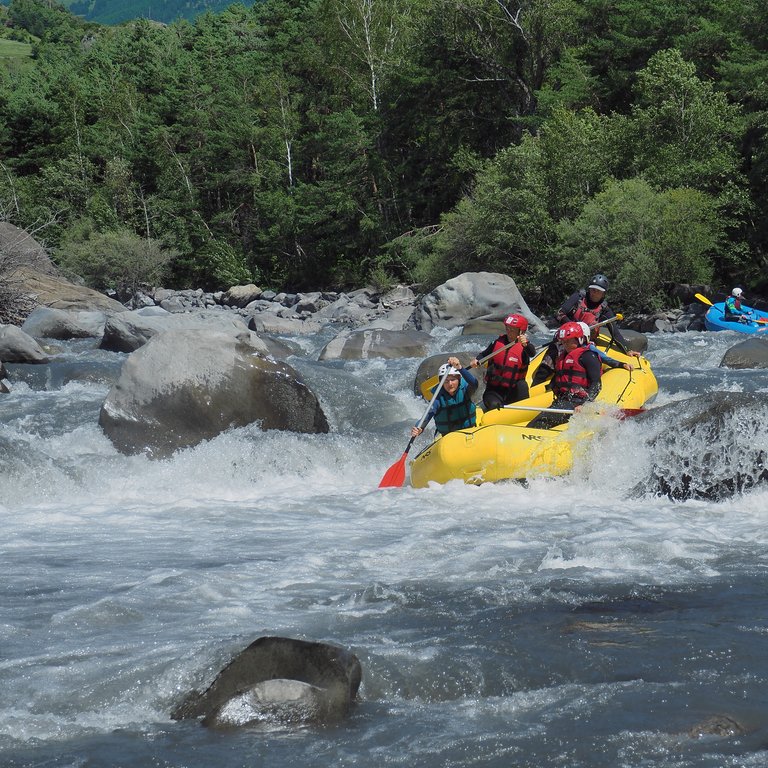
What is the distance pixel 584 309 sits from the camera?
10.1 m

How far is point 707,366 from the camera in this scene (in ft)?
43.6

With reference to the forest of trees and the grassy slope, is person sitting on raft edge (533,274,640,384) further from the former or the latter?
the grassy slope

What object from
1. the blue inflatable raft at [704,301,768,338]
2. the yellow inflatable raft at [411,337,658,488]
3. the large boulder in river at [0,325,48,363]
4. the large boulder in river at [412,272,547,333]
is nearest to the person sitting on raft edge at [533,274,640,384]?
the yellow inflatable raft at [411,337,658,488]

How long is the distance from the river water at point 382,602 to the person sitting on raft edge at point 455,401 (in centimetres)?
79

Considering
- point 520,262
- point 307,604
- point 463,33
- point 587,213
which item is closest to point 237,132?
point 463,33

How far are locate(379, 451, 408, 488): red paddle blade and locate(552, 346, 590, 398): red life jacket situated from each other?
1.48 m

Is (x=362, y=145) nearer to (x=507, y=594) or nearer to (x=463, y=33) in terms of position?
(x=463, y=33)

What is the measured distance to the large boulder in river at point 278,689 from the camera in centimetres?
358

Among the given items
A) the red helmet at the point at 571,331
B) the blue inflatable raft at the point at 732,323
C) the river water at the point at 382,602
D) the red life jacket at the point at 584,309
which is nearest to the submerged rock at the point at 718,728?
the river water at the point at 382,602

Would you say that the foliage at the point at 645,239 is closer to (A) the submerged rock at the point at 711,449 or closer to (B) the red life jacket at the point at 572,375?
(B) the red life jacket at the point at 572,375

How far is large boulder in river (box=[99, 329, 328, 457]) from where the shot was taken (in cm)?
884

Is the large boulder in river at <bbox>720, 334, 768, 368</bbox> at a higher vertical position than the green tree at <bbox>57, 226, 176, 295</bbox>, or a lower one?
lower

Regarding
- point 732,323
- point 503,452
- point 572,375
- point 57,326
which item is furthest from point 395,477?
point 732,323

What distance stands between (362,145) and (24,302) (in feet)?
50.1
